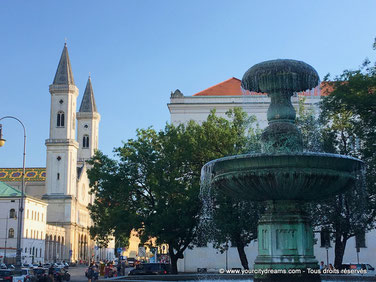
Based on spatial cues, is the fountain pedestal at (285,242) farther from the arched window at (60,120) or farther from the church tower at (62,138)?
the arched window at (60,120)

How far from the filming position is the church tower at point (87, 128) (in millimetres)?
138000

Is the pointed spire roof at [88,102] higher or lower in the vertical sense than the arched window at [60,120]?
higher

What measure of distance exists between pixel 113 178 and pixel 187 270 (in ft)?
62.3

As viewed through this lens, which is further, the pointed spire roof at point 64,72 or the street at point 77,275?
the pointed spire roof at point 64,72

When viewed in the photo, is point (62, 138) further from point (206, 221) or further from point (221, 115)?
point (206, 221)

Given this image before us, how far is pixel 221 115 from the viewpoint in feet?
173

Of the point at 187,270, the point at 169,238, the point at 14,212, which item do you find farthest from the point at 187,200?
the point at 14,212

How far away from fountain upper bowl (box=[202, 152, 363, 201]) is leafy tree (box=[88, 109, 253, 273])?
54.7 ft

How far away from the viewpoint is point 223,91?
56.8 metres

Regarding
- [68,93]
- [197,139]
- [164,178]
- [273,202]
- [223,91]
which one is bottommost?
[273,202]

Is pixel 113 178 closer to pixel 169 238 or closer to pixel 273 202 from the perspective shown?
pixel 169 238

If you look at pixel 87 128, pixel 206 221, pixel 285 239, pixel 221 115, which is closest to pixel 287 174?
pixel 285 239

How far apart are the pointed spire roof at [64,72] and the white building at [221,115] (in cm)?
5043

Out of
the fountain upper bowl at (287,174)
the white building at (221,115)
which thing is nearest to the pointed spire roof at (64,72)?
the white building at (221,115)
